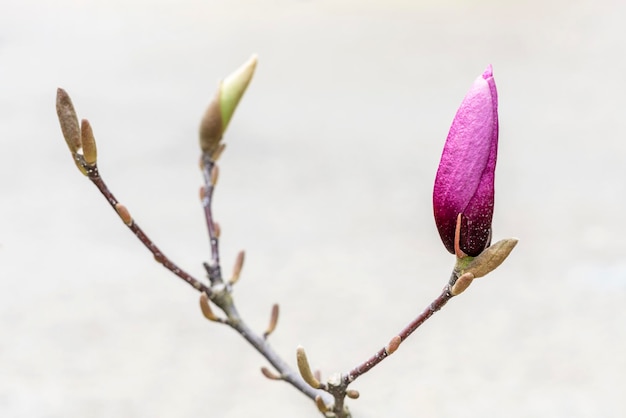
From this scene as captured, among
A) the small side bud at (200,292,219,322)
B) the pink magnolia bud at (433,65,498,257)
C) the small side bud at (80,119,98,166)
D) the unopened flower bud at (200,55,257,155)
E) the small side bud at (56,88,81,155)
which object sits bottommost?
the small side bud at (200,292,219,322)

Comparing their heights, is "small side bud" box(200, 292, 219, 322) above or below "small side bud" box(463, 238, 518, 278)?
above

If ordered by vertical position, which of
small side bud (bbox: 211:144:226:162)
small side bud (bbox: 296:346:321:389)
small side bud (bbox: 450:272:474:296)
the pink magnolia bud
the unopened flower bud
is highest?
the unopened flower bud

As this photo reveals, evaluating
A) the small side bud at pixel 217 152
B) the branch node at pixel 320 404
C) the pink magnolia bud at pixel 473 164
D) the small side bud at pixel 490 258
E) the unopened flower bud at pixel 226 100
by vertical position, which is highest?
the unopened flower bud at pixel 226 100
